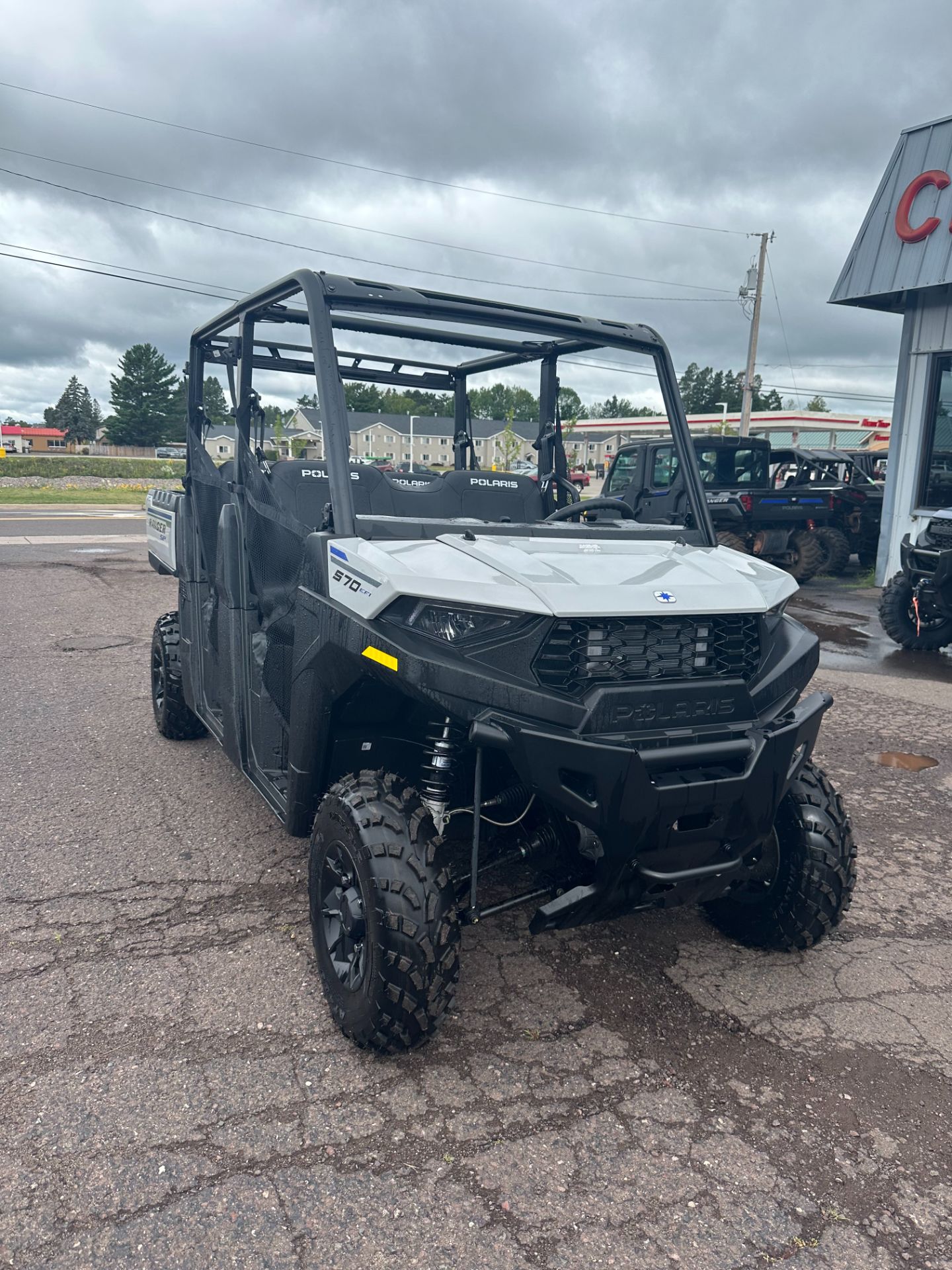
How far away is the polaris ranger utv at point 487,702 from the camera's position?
8.03ft

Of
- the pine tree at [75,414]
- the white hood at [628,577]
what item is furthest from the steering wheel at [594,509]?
the pine tree at [75,414]

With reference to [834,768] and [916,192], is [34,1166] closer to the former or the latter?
[834,768]

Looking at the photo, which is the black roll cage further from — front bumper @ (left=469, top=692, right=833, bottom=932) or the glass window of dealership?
the glass window of dealership

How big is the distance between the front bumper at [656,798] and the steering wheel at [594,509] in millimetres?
1248

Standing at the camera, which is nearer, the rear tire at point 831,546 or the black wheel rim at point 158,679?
the black wheel rim at point 158,679

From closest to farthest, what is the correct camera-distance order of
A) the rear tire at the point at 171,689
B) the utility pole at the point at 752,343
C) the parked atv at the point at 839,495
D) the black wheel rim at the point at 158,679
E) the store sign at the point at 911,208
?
the rear tire at the point at 171,689
the black wheel rim at the point at 158,679
the store sign at the point at 911,208
the parked atv at the point at 839,495
the utility pole at the point at 752,343

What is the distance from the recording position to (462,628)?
252cm

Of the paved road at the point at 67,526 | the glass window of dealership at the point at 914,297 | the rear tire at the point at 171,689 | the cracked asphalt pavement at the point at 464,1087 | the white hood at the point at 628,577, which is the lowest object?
the cracked asphalt pavement at the point at 464,1087

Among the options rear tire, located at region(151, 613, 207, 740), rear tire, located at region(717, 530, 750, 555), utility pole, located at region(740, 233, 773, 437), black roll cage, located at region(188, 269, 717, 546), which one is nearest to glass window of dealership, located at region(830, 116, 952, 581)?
rear tire, located at region(717, 530, 750, 555)

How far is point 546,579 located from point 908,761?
13.4 feet

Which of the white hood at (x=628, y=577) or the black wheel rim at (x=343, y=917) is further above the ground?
the white hood at (x=628, y=577)

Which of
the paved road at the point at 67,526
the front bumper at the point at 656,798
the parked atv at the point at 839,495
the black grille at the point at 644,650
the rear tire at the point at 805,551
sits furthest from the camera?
the paved road at the point at 67,526

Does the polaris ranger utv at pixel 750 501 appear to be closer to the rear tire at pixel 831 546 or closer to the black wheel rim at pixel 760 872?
the rear tire at pixel 831 546

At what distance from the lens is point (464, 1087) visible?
2562mm
